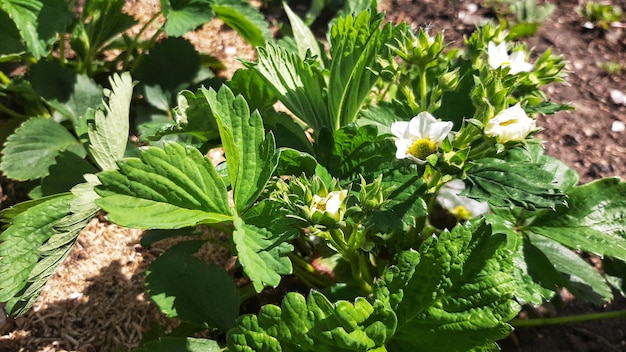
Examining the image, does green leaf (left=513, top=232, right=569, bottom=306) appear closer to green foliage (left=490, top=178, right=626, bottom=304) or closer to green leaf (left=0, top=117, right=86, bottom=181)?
green foliage (left=490, top=178, right=626, bottom=304)

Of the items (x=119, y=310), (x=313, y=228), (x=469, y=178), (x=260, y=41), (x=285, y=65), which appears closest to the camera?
(x=313, y=228)

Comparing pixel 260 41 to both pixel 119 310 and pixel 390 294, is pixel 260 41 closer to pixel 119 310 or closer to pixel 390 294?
pixel 119 310

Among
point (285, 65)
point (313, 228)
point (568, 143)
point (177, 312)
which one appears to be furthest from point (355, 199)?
point (568, 143)

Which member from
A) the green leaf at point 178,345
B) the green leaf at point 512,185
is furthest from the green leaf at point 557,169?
the green leaf at point 178,345

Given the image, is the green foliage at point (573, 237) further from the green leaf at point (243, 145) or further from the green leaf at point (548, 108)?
the green leaf at point (243, 145)

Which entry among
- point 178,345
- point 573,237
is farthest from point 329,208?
point 573,237

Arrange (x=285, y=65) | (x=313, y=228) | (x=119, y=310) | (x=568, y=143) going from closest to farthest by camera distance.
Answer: (x=313, y=228) < (x=285, y=65) < (x=119, y=310) < (x=568, y=143)

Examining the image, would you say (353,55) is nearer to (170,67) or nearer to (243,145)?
(243,145)
